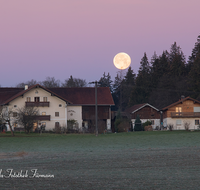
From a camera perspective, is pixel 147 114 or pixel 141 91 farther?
pixel 141 91

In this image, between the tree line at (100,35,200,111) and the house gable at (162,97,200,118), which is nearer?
the house gable at (162,97,200,118)

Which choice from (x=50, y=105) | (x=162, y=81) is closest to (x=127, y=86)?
(x=162, y=81)

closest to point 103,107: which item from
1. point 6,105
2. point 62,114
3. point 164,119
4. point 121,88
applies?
point 62,114

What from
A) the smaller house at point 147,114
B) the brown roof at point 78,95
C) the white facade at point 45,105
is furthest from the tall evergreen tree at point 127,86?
the white facade at point 45,105

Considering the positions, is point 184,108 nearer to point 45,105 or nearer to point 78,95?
point 78,95

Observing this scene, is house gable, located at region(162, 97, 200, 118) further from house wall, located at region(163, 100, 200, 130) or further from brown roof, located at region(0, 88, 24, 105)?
brown roof, located at region(0, 88, 24, 105)

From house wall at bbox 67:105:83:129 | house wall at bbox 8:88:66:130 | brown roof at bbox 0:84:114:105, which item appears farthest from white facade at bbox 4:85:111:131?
brown roof at bbox 0:84:114:105

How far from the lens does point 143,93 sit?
3445 inches

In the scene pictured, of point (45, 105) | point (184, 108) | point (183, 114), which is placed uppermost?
point (45, 105)

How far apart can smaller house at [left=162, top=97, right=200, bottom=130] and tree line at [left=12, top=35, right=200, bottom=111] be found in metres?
2.86

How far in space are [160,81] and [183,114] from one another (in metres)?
21.4

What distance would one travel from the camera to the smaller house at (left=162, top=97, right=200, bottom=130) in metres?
63.9

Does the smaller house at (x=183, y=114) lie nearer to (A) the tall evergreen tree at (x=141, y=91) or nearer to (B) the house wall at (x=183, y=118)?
(B) the house wall at (x=183, y=118)

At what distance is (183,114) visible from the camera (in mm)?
64000
